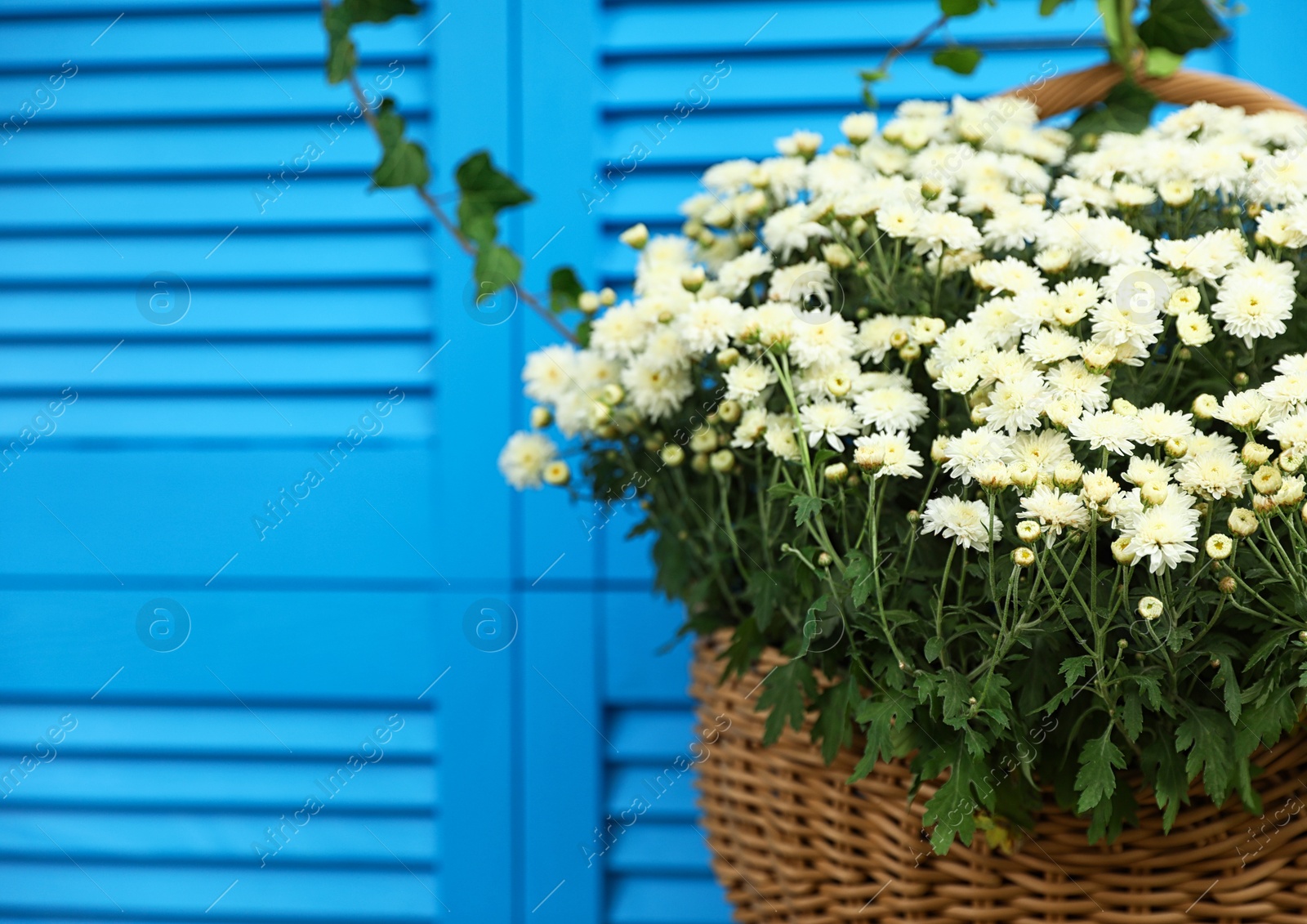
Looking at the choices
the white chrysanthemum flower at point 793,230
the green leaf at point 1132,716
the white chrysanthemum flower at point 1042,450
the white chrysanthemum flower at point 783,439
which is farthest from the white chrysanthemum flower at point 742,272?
the green leaf at point 1132,716

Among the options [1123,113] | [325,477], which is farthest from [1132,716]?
[325,477]

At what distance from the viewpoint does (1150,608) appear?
447 millimetres

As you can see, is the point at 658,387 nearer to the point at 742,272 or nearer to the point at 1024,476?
the point at 742,272

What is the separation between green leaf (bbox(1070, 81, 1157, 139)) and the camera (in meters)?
0.77

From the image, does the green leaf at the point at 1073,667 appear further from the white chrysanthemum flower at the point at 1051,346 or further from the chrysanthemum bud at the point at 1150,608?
the white chrysanthemum flower at the point at 1051,346

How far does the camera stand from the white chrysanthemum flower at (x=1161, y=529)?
446 millimetres

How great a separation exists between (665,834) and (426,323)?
1.86 ft

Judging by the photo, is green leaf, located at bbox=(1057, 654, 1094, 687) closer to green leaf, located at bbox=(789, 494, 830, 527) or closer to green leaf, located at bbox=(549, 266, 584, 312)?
green leaf, located at bbox=(789, 494, 830, 527)

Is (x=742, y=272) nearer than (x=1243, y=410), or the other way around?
(x=1243, y=410)

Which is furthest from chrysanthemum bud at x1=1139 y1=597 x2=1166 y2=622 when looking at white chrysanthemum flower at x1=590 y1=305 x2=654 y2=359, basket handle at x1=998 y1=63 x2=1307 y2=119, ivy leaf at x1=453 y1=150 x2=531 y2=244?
ivy leaf at x1=453 y1=150 x2=531 y2=244

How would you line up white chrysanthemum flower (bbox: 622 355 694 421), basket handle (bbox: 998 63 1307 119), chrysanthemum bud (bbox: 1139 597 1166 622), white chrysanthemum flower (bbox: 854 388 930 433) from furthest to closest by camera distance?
1. basket handle (bbox: 998 63 1307 119)
2. white chrysanthemum flower (bbox: 622 355 694 421)
3. white chrysanthemum flower (bbox: 854 388 930 433)
4. chrysanthemum bud (bbox: 1139 597 1166 622)

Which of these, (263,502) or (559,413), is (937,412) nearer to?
(559,413)

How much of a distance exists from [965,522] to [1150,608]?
0.29ft

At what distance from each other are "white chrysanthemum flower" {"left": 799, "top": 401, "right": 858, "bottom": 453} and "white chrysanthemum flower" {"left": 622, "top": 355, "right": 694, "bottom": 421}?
0.11 meters
